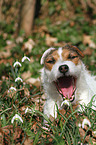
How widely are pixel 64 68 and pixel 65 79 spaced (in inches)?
14.0

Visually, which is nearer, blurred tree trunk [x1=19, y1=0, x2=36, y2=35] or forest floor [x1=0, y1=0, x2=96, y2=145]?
forest floor [x1=0, y1=0, x2=96, y2=145]

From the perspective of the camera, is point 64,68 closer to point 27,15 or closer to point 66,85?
point 66,85

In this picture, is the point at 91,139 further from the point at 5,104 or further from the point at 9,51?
the point at 9,51

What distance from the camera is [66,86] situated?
4.07m

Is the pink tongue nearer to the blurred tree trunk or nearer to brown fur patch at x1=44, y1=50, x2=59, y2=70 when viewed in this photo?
brown fur patch at x1=44, y1=50, x2=59, y2=70

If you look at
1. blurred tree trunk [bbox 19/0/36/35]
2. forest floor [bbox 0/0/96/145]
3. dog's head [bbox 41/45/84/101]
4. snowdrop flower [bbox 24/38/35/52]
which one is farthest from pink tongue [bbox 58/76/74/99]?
blurred tree trunk [bbox 19/0/36/35]

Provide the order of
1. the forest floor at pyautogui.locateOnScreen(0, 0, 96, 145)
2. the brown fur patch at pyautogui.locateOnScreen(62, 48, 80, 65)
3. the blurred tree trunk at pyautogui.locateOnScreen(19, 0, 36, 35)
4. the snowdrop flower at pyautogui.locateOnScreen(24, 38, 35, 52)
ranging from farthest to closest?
the blurred tree trunk at pyautogui.locateOnScreen(19, 0, 36, 35), the snowdrop flower at pyautogui.locateOnScreen(24, 38, 35, 52), the brown fur patch at pyautogui.locateOnScreen(62, 48, 80, 65), the forest floor at pyautogui.locateOnScreen(0, 0, 96, 145)

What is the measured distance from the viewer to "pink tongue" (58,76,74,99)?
13.2 ft

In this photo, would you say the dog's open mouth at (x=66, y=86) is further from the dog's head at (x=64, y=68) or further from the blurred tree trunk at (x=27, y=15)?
the blurred tree trunk at (x=27, y=15)

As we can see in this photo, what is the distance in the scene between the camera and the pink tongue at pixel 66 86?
13.2ft

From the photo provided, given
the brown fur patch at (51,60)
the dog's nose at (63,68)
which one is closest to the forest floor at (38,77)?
the brown fur patch at (51,60)

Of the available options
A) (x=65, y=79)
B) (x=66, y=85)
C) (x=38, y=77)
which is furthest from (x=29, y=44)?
(x=66, y=85)

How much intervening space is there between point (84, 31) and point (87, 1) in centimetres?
158

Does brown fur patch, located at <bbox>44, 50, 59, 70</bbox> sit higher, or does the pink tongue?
brown fur patch, located at <bbox>44, 50, 59, 70</bbox>
